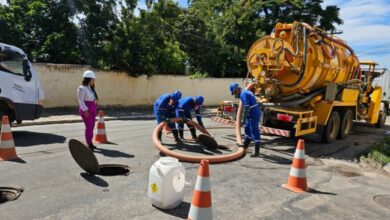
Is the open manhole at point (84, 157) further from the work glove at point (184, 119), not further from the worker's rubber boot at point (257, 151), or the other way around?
the worker's rubber boot at point (257, 151)

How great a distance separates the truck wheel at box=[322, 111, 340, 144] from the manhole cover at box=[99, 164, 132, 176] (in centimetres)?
627

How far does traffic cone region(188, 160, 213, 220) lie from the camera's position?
12.9ft

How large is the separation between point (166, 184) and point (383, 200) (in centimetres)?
349

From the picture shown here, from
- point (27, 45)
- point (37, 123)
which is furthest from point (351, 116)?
point (27, 45)

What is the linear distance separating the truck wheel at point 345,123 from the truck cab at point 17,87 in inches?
356

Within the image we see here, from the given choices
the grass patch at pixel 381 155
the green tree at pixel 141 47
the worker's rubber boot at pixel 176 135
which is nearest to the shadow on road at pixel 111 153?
the worker's rubber boot at pixel 176 135

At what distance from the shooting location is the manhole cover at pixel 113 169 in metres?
6.47

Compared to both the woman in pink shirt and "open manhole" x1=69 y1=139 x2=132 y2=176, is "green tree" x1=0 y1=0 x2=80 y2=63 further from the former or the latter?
"open manhole" x1=69 y1=139 x2=132 y2=176

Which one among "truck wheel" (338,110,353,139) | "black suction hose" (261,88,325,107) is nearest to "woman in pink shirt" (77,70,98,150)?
"black suction hose" (261,88,325,107)

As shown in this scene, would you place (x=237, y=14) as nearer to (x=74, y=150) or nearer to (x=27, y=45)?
(x=27, y=45)

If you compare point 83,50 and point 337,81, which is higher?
point 83,50

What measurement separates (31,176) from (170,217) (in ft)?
8.97

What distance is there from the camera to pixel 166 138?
Result: 9.91 meters

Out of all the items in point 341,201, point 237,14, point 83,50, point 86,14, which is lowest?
point 341,201
